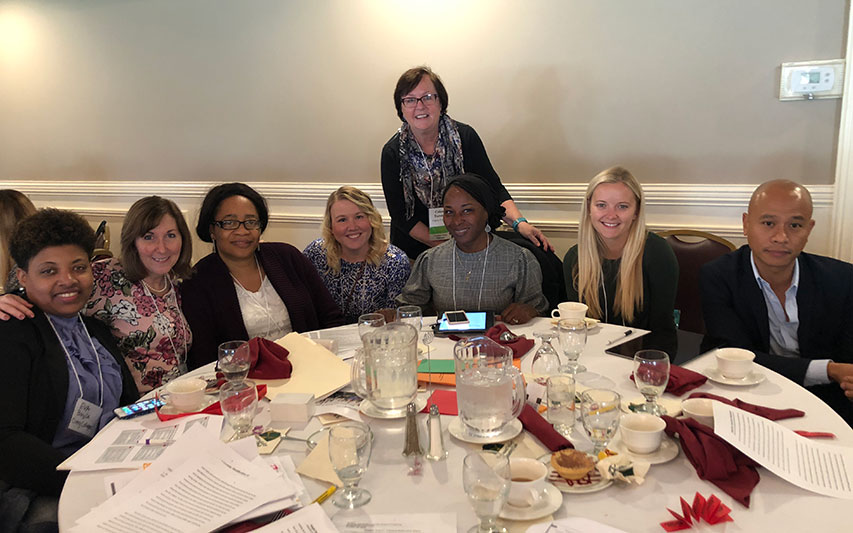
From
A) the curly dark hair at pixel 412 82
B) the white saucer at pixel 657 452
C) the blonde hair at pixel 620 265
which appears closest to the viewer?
the white saucer at pixel 657 452

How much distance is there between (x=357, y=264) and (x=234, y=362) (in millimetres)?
1266

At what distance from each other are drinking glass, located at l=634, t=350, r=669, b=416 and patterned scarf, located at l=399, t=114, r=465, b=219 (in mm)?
1849

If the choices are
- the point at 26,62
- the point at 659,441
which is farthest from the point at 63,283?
the point at 26,62

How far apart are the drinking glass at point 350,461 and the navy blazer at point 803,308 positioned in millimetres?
1506

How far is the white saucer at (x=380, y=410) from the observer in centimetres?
151

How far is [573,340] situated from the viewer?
176 centimetres

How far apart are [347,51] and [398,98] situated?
3.87 ft

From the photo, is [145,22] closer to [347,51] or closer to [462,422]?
[347,51]

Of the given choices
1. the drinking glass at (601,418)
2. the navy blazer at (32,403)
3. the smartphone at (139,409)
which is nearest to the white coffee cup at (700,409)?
the drinking glass at (601,418)

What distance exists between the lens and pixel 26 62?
16.9ft

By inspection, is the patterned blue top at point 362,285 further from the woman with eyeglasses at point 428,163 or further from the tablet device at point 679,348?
the tablet device at point 679,348

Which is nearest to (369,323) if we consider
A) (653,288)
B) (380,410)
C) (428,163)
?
(380,410)

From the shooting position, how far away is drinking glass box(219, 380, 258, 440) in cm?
143

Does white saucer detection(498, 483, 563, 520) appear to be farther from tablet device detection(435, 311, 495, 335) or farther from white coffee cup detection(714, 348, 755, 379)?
tablet device detection(435, 311, 495, 335)
